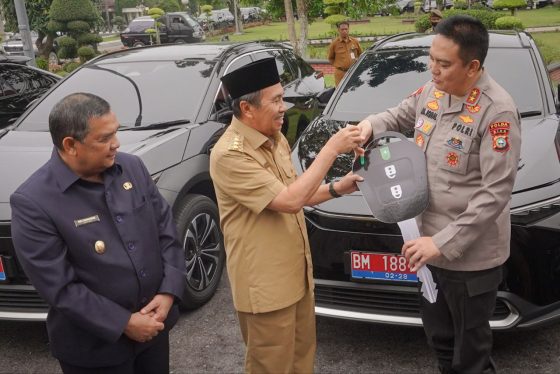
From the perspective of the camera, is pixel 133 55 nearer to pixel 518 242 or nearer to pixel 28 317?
pixel 28 317

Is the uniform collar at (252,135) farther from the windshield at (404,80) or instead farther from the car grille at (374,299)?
the windshield at (404,80)

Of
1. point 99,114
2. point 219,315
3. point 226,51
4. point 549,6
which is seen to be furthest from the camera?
point 549,6

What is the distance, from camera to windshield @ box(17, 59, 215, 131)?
14.2ft

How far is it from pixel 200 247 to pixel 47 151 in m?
1.15

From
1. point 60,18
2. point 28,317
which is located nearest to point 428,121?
point 28,317

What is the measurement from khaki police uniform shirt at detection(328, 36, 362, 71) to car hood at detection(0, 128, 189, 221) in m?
5.27

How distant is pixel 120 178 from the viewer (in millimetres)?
2100

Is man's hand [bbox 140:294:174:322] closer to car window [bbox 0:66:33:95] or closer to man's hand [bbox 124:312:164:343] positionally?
man's hand [bbox 124:312:164:343]

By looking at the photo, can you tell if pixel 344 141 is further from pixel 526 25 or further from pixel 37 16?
pixel 526 25

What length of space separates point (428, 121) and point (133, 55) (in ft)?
11.2

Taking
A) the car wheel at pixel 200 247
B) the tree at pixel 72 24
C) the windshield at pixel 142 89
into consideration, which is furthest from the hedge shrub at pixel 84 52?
the car wheel at pixel 200 247

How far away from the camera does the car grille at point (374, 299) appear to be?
115 inches

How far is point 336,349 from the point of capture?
3.29 m

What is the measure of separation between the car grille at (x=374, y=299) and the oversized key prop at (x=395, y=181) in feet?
2.62
